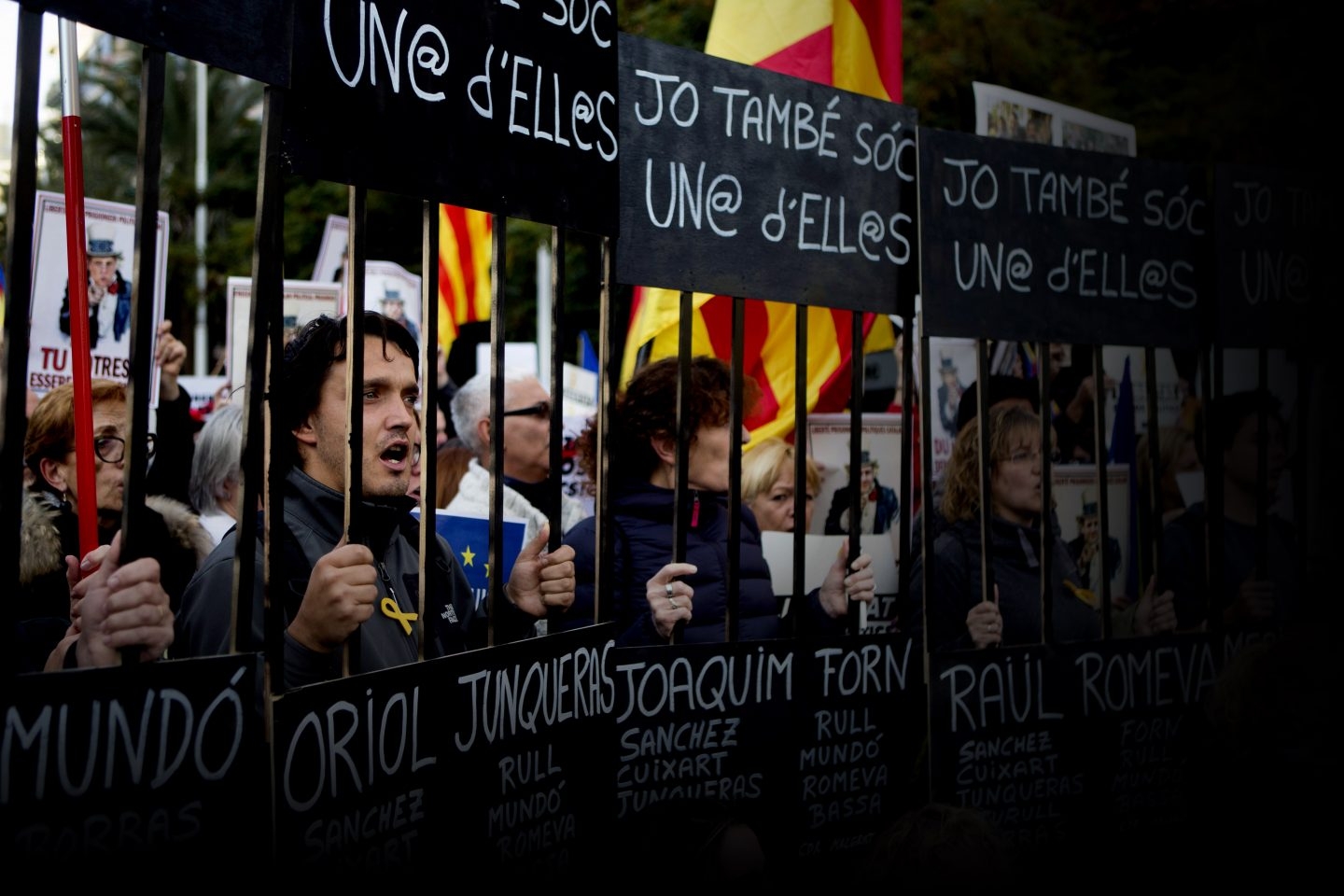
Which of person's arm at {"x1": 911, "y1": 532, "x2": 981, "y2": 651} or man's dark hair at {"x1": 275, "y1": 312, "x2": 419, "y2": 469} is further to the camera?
person's arm at {"x1": 911, "y1": 532, "x2": 981, "y2": 651}

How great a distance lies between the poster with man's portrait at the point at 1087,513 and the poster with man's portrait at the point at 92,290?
3158mm

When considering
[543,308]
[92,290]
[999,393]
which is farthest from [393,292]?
[543,308]

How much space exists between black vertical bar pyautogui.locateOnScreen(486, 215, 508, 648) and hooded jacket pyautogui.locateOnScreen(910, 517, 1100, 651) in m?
1.50

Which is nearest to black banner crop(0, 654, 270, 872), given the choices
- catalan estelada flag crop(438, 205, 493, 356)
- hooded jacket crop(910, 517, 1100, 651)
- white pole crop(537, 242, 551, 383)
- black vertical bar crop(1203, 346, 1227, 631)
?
hooded jacket crop(910, 517, 1100, 651)

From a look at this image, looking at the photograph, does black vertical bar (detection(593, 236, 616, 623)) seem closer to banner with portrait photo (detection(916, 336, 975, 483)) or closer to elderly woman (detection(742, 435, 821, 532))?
elderly woman (detection(742, 435, 821, 532))

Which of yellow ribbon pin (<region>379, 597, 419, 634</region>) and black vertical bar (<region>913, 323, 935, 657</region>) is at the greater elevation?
black vertical bar (<region>913, 323, 935, 657</region>)

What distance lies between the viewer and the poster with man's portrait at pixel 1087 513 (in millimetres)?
4746

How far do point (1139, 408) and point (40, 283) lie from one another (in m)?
4.87

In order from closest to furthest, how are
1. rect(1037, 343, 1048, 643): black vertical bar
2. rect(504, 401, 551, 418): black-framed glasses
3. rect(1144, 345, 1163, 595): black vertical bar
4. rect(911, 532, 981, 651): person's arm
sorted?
rect(1037, 343, 1048, 643): black vertical bar → rect(911, 532, 981, 651): person's arm → rect(1144, 345, 1163, 595): black vertical bar → rect(504, 401, 551, 418): black-framed glasses

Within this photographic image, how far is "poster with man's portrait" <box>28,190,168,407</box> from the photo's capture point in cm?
417

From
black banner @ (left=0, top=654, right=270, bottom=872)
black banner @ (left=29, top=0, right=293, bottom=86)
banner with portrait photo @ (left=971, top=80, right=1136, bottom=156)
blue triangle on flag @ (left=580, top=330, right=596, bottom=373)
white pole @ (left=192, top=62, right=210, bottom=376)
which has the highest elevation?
white pole @ (left=192, top=62, right=210, bottom=376)

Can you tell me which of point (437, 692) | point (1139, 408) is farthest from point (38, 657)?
point (1139, 408)

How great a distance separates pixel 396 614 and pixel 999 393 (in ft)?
9.66

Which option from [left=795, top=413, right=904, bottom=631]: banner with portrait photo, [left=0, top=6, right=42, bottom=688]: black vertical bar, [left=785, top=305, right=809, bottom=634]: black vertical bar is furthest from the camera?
[left=795, top=413, right=904, bottom=631]: banner with portrait photo
